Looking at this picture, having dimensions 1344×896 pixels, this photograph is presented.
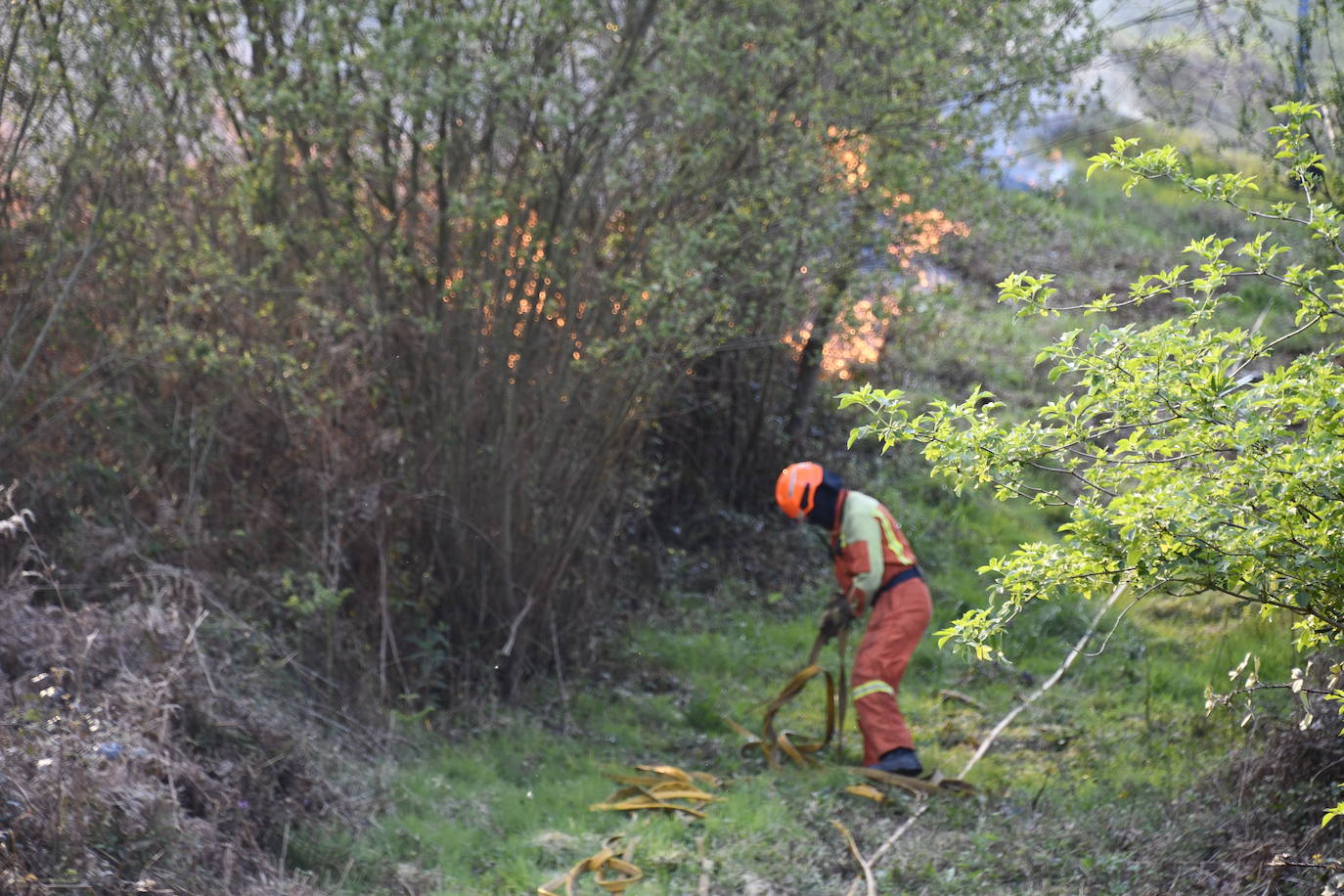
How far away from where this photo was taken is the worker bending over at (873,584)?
7566mm

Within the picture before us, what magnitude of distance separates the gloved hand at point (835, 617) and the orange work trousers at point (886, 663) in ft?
0.57

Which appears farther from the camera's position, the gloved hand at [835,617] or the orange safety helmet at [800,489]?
the gloved hand at [835,617]

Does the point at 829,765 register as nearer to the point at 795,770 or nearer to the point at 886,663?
the point at 795,770

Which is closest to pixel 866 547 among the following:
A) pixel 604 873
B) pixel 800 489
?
pixel 800 489

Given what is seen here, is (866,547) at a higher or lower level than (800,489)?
lower

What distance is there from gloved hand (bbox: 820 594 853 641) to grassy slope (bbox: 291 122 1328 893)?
75cm

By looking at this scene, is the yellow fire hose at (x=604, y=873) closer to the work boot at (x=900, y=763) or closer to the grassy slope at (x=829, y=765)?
the grassy slope at (x=829, y=765)

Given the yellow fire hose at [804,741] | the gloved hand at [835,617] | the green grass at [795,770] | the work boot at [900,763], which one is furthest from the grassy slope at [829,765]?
the gloved hand at [835,617]

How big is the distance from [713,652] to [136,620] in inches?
180

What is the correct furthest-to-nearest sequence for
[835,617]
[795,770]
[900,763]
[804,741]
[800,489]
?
[804,741] → [835,617] → [800,489] → [795,770] → [900,763]

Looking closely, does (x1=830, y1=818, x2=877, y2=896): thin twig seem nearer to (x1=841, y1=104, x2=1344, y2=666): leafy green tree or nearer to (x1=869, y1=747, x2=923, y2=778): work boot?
(x1=869, y1=747, x2=923, y2=778): work boot

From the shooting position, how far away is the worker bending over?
24.8 ft

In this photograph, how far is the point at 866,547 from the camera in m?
Result: 7.73

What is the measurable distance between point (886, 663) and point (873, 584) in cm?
46
